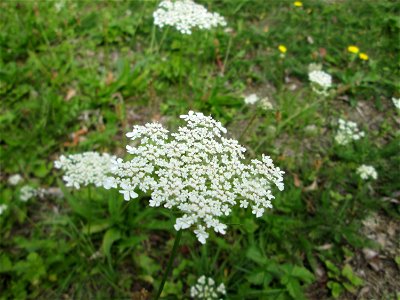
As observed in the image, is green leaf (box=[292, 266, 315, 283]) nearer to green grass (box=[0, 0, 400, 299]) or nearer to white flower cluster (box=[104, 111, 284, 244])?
green grass (box=[0, 0, 400, 299])

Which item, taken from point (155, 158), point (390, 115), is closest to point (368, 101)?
point (390, 115)

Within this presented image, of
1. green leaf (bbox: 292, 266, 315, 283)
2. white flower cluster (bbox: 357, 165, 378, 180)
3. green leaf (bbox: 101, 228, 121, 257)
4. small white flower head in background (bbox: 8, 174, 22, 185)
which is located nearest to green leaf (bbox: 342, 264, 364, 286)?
green leaf (bbox: 292, 266, 315, 283)

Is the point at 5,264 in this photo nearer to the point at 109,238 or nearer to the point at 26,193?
the point at 26,193

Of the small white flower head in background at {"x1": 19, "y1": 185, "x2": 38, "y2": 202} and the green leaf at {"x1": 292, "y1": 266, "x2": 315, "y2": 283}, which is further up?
the green leaf at {"x1": 292, "y1": 266, "x2": 315, "y2": 283}

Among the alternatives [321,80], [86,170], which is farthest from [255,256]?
[321,80]

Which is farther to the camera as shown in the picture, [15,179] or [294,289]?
[15,179]

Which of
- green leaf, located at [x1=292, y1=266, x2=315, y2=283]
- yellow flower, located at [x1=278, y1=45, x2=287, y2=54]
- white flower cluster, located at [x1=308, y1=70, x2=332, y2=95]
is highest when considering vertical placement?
white flower cluster, located at [x1=308, y1=70, x2=332, y2=95]

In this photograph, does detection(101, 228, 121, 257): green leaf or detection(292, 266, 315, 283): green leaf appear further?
detection(101, 228, 121, 257): green leaf
